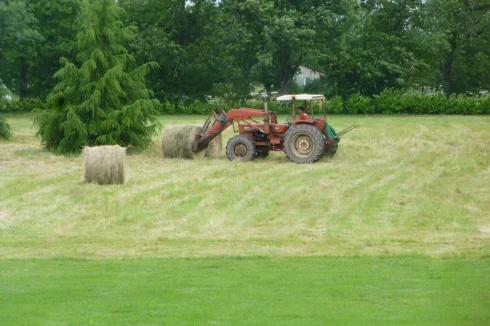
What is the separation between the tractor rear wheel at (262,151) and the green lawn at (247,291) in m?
14.5

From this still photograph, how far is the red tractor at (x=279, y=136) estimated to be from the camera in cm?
2644

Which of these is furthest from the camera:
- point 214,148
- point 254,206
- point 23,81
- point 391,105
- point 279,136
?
point 23,81

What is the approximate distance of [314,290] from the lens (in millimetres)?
10227

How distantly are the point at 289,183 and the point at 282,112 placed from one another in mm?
26713

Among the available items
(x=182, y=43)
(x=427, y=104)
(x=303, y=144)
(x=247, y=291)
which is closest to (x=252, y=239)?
(x=247, y=291)

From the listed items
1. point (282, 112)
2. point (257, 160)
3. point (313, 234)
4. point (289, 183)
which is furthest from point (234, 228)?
point (282, 112)

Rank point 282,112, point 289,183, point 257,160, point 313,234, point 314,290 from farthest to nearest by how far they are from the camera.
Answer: point 282,112, point 257,160, point 289,183, point 313,234, point 314,290

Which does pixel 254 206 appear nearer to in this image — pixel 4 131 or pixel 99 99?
pixel 99 99

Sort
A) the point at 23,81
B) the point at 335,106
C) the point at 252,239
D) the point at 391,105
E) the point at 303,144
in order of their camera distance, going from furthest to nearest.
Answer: the point at 23,81 < the point at 335,106 < the point at 391,105 < the point at 303,144 < the point at 252,239

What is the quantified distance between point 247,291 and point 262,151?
17895 millimetres

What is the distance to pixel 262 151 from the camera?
28.0 meters

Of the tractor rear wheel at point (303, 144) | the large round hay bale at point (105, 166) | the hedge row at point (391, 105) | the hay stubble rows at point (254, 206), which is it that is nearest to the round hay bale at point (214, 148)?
the hay stubble rows at point (254, 206)

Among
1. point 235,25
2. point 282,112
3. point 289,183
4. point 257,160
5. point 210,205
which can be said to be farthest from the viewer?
point 235,25

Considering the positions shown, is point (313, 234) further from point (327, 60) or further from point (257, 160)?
point (327, 60)
